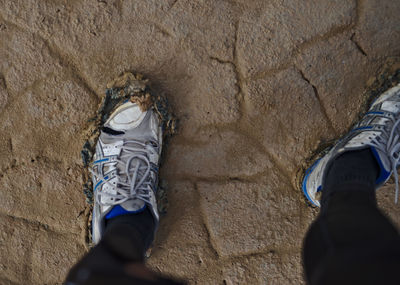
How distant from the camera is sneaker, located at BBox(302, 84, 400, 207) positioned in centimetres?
120

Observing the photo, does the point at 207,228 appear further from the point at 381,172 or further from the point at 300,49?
the point at 300,49

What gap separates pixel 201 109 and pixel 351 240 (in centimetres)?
80

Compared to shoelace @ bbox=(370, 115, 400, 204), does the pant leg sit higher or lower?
lower

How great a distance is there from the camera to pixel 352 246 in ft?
2.66

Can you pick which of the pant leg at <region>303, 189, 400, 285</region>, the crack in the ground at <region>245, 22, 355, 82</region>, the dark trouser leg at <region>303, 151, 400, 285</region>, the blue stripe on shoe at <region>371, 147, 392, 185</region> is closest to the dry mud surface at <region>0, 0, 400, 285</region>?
the crack in the ground at <region>245, 22, 355, 82</region>

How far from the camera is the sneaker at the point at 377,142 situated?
47.3 inches

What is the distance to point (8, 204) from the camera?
1.45 meters

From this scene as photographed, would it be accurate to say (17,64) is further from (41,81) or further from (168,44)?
(168,44)

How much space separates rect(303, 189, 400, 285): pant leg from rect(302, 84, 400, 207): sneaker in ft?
0.77

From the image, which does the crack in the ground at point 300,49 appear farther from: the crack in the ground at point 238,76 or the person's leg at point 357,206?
the person's leg at point 357,206

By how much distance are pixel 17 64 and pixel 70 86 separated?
0.26 m

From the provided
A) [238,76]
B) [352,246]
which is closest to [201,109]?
[238,76]

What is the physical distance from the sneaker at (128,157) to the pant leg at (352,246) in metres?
0.64

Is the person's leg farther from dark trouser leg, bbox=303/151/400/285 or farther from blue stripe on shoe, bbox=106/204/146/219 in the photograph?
blue stripe on shoe, bbox=106/204/146/219
